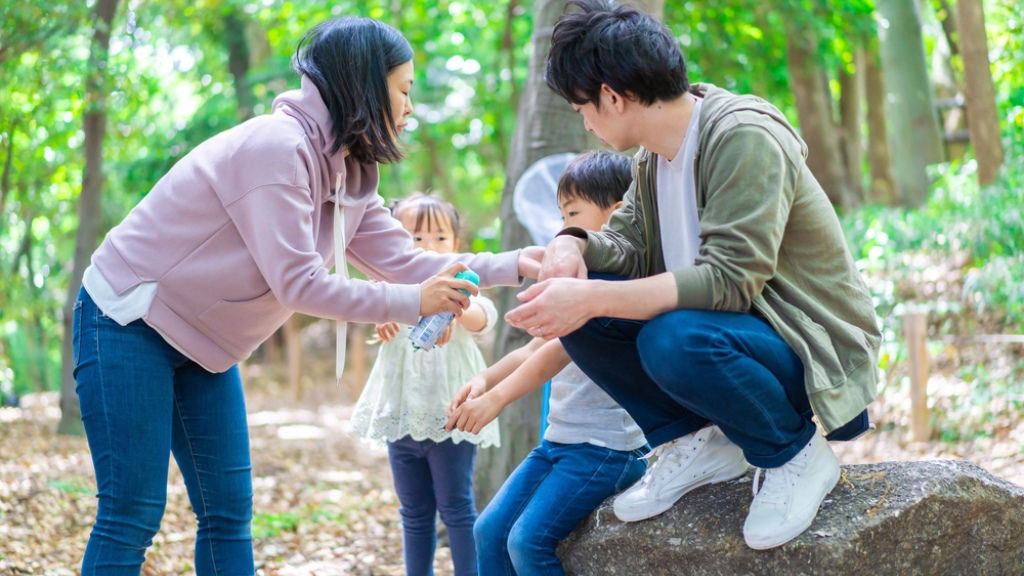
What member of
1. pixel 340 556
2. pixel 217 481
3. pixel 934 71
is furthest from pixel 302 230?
pixel 934 71

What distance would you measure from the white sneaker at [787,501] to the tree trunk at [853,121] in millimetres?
10533

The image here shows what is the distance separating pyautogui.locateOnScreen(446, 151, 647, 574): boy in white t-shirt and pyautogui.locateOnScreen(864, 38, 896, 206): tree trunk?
10799 millimetres

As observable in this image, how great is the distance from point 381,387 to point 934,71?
13329 millimetres

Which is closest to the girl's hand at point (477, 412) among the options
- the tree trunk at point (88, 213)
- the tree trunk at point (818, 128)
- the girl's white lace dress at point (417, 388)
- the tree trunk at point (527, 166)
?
the girl's white lace dress at point (417, 388)

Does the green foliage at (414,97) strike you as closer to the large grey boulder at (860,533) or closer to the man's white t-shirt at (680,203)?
the man's white t-shirt at (680,203)

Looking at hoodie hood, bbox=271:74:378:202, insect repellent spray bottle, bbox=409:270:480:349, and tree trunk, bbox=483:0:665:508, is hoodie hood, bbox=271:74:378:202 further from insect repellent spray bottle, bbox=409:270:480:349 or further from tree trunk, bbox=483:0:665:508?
tree trunk, bbox=483:0:665:508

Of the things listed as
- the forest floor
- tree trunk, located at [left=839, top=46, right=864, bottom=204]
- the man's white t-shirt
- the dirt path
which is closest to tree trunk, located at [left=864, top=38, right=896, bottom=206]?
tree trunk, located at [left=839, top=46, right=864, bottom=204]

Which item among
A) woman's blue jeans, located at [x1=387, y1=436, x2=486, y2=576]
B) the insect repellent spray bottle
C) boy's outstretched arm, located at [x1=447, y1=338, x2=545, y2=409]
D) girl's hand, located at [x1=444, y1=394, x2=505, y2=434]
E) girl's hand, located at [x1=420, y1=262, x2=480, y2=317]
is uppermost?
girl's hand, located at [x1=420, y1=262, x2=480, y2=317]

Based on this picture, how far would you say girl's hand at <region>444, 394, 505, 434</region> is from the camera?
2660 millimetres

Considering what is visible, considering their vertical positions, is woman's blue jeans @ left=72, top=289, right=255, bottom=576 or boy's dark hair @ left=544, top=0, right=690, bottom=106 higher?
boy's dark hair @ left=544, top=0, right=690, bottom=106

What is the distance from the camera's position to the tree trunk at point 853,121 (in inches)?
490

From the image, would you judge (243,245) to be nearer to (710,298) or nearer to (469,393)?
(469,393)

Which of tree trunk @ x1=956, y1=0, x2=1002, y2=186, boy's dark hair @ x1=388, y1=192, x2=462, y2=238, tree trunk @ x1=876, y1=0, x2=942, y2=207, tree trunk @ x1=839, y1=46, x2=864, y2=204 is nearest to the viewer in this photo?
boy's dark hair @ x1=388, y1=192, x2=462, y2=238

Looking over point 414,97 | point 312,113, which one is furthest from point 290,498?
point 414,97
